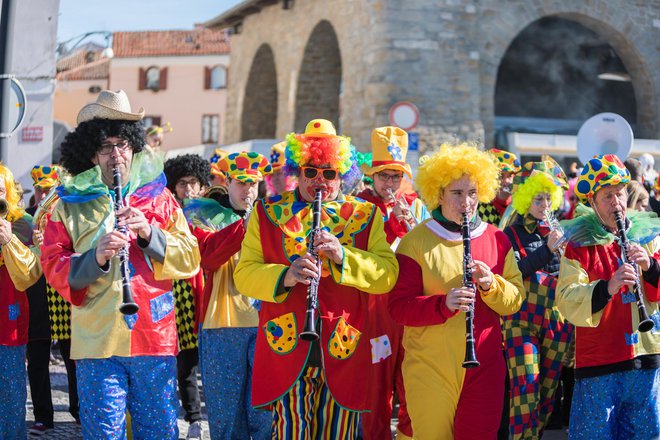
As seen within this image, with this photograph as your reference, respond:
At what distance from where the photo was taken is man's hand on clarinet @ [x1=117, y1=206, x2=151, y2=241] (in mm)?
4355

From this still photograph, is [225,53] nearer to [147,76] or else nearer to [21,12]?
[147,76]

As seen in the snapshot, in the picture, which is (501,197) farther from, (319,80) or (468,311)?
(319,80)

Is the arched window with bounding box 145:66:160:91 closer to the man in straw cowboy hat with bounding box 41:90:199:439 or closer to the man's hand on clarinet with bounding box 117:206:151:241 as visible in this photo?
the man in straw cowboy hat with bounding box 41:90:199:439

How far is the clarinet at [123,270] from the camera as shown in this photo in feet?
13.7

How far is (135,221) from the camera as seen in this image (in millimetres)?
4383

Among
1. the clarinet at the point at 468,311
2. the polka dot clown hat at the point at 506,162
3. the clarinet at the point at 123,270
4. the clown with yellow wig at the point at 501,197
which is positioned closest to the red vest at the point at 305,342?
the clarinet at the point at 468,311

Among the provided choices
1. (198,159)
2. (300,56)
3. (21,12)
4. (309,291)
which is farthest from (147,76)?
(309,291)

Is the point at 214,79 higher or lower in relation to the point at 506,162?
higher

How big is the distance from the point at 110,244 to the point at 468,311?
5.63 feet

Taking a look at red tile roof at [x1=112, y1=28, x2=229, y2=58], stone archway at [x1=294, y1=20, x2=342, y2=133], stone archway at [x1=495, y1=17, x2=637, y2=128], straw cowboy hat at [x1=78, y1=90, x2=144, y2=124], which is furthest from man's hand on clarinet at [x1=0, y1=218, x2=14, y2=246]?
red tile roof at [x1=112, y1=28, x2=229, y2=58]

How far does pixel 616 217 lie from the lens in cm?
498

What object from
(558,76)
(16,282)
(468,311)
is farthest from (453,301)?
(558,76)

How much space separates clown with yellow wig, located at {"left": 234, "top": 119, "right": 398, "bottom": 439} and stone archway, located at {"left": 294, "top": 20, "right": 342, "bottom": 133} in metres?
17.7

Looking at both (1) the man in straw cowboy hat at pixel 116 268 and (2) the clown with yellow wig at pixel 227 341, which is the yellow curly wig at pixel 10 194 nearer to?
(2) the clown with yellow wig at pixel 227 341
